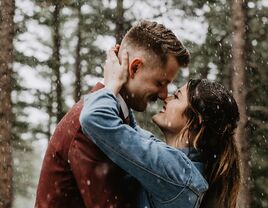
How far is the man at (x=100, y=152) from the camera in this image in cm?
276

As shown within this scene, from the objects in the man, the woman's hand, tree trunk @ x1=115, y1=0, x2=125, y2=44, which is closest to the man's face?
the man

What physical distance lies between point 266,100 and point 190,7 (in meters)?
4.13

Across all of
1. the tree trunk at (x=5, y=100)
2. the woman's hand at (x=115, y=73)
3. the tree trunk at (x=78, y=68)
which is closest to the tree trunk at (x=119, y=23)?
the tree trunk at (x=78, y=68)

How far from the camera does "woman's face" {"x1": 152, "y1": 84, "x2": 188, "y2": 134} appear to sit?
3443mm

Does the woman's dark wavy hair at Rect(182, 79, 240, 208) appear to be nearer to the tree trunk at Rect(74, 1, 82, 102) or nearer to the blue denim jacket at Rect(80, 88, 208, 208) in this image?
the blue denim jacket at Rect(80, 88, 208, 208)

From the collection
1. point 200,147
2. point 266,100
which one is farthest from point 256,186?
point 200,147

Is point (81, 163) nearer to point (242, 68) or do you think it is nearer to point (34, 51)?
point (242, 68)

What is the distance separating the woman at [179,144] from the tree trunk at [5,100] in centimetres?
829

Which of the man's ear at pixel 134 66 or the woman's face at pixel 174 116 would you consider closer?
the man's ear at pixel 134 66

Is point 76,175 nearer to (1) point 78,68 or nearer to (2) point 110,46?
(2) point 110,46

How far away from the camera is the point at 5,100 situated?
1152cm

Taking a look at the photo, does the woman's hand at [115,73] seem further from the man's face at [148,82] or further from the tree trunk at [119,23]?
the tree trunk at [119,23]

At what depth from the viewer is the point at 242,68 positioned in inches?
456

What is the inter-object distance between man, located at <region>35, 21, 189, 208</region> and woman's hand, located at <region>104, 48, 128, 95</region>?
5cm
